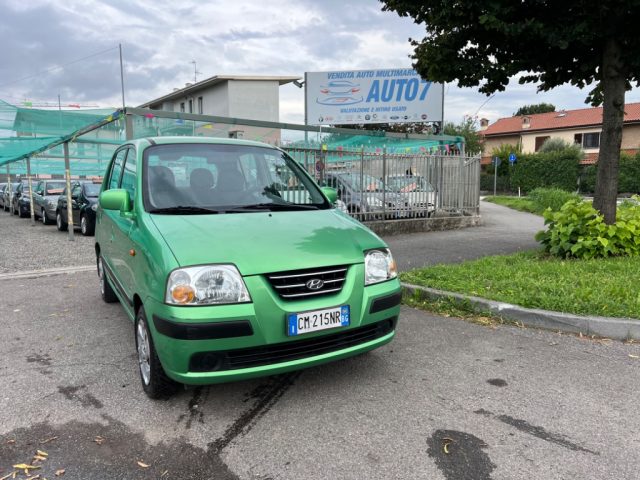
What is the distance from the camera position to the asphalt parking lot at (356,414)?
253 centimetres

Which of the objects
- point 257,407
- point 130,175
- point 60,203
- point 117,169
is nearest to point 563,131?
point 60,203

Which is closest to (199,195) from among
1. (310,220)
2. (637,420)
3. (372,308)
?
(310,220)

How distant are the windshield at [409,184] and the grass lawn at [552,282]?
16.7 feet

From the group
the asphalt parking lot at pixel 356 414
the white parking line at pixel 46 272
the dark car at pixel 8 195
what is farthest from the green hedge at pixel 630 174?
the dark car at pixel 8 195

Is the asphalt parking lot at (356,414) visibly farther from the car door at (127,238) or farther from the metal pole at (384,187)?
the metal pole at (384,187)

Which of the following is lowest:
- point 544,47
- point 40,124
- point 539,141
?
point 40,124

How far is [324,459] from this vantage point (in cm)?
257

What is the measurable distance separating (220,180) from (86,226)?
945 centimetres

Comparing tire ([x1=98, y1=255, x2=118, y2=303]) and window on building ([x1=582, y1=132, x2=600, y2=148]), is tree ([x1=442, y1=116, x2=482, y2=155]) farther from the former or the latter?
tire ([x1=98, y1=255, x2=118, y2=303])

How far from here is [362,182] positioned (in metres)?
11.4

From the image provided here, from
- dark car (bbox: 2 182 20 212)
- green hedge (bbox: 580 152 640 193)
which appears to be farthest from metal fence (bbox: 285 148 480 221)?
green hedge (bbox: 580 152 640 193)

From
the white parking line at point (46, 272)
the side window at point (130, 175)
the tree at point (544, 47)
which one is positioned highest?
the tree at point (544, 47)

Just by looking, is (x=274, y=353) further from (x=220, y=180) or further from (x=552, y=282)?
(x=552, y=282)

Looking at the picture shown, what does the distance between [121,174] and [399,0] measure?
486 cm
